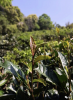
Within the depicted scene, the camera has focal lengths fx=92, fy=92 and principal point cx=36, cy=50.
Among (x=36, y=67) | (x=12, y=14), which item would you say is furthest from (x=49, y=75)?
(x=12, y=14)

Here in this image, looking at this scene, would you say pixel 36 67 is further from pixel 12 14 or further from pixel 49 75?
pixel 12 14

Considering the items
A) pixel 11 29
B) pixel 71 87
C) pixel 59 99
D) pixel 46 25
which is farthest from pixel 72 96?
pixel 46 25

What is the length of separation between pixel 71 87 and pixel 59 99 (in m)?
0.14

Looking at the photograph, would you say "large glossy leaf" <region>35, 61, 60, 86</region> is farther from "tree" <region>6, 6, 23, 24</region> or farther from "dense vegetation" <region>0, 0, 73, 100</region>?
"tree" <region>6, 6, 23, 24</region>

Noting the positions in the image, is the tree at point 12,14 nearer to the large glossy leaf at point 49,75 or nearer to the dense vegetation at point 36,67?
the dense vegetation at point 36,67

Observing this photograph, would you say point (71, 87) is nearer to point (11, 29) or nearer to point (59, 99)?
point (59, 99)

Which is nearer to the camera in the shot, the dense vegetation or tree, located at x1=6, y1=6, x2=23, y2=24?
the dense vegetation

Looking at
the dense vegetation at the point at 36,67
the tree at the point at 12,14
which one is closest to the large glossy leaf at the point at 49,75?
the dense vegetation at the point at 36,67

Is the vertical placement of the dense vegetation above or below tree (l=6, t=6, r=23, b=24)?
below

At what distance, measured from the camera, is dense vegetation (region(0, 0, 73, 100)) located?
469mm

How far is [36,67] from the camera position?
69cm

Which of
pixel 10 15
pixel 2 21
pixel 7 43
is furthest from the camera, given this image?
pixel 10 15

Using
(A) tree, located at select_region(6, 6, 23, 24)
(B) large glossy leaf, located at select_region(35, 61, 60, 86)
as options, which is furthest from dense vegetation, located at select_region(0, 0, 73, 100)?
(A) tree, located at select_region(6, 6, 23, 24)

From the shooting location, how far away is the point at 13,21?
65.0 ft
